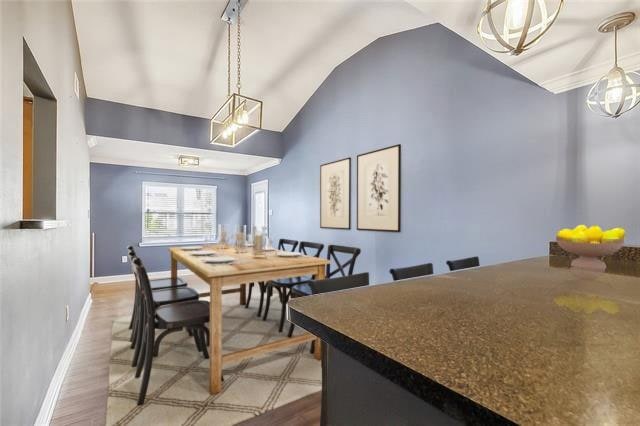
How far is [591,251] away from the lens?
1.42 m

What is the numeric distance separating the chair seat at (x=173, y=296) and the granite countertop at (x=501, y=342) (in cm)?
178

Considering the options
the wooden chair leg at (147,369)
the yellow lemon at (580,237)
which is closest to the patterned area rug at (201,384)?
the wooden chair leg at (147,369)

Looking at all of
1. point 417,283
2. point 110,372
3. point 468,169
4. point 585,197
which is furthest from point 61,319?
point 585,197

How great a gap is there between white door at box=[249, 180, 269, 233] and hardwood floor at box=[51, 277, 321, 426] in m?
3.26

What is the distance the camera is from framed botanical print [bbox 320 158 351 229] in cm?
390

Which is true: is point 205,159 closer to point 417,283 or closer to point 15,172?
point 15,172

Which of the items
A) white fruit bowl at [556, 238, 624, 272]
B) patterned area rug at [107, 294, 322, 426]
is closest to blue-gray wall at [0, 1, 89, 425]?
patterned area rug at [107, 294, 322, 426]

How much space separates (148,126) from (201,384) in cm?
351

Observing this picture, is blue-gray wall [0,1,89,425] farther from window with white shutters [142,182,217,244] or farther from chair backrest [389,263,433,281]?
window with white shutters [142,182,217,244]

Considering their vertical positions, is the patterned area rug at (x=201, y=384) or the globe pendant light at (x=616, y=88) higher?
the globe pendant light at (x=616, y=88)

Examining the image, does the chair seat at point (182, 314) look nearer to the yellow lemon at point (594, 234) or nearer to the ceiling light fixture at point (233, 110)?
the ceiling light fixture at point (233, 110)

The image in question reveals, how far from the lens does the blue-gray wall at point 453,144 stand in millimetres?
2176

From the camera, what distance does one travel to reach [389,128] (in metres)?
3.33

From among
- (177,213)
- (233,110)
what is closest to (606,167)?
(233,110)
